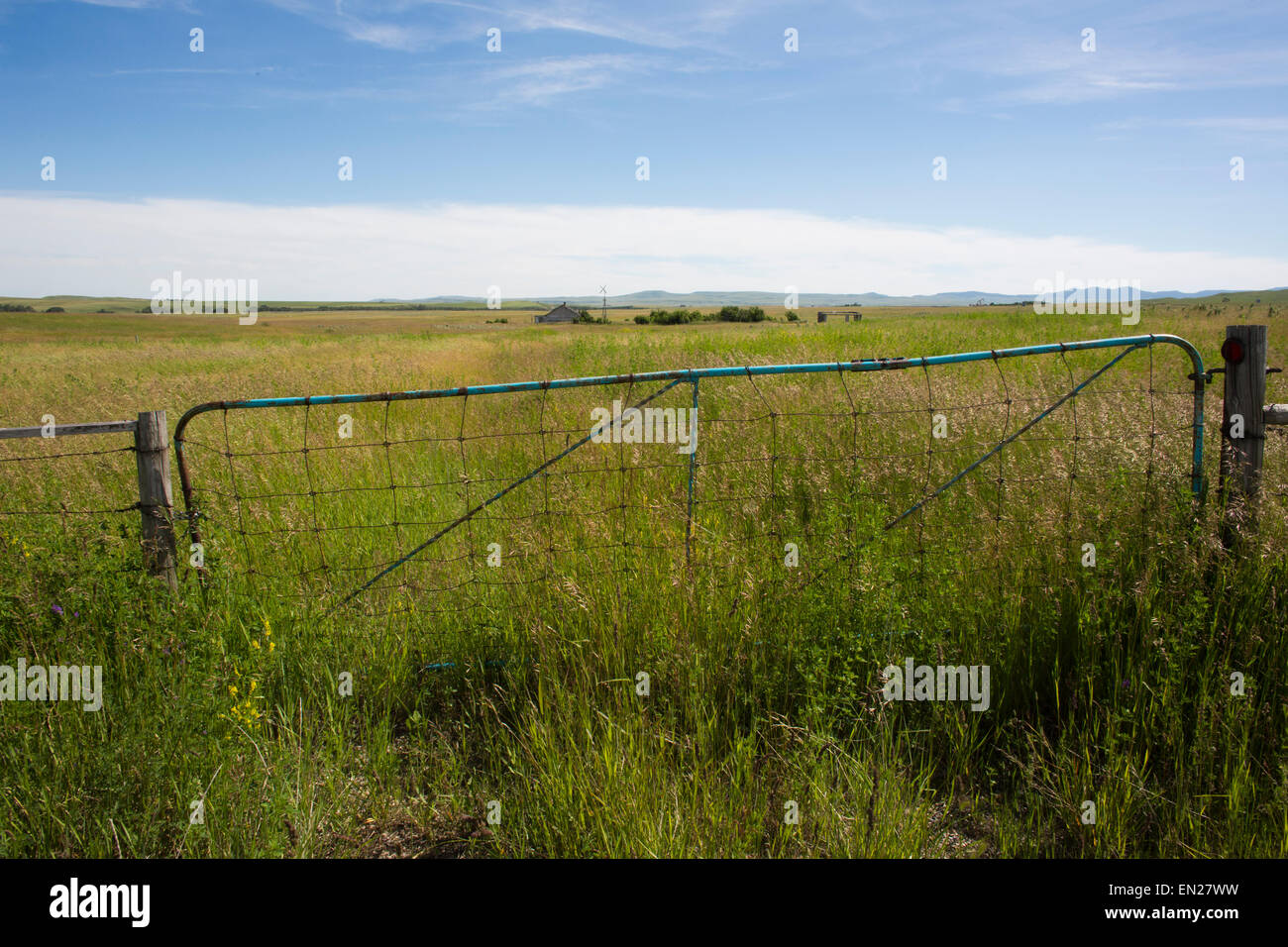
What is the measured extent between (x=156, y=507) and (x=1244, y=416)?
19.6ft

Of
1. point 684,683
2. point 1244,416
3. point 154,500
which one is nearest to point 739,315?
point 1244,416

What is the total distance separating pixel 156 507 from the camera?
396cm

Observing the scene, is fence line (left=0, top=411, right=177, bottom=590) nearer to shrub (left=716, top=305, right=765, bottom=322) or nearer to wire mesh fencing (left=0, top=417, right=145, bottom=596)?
wire mesh fencing (left=0, top=417, right=145, bottom=596)

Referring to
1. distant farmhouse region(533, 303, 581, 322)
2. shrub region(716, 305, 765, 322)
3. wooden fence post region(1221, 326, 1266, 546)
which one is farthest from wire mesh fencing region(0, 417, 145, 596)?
distant farmhouse region(533, 303, 581, 322)

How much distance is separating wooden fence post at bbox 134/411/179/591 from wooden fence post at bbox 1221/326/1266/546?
5.75m

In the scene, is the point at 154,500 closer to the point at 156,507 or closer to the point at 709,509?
the point at 156,507

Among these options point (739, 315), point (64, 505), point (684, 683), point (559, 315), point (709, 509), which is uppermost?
point (559, 315)

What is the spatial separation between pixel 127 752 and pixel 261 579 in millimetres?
1875

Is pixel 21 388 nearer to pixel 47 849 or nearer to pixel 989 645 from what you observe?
pixel 47 849

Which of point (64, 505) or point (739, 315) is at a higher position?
point (739, 315)

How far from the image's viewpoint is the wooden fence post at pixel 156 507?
3.96m

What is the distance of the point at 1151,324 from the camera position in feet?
78.2

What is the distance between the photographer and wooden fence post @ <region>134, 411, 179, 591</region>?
396 cm
